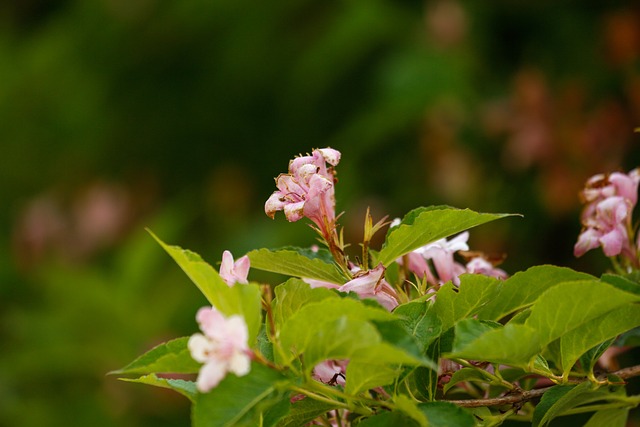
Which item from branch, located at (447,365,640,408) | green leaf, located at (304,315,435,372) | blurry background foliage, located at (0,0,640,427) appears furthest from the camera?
blurry background foliage, located at (0,0,640,427)

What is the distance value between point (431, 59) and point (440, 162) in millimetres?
225

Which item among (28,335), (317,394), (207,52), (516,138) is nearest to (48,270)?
(28,335)

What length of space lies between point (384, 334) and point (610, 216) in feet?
0.79

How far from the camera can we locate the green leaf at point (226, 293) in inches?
17.4

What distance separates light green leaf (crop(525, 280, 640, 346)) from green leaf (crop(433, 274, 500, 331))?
3 centimetres

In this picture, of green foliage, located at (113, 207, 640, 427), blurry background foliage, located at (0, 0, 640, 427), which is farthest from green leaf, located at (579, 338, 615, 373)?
blurry background foliage, located at (0, 0, 640, 427)

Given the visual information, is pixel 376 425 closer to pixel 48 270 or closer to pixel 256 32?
pixel 48 270

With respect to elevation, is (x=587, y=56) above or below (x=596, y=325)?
below

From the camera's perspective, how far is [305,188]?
552 mm

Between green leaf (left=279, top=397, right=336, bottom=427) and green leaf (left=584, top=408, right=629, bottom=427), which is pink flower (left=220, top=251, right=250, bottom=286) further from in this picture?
green leaf (left=584, top=408, right=629, bottom=427)

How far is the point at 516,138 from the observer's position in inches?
68.4

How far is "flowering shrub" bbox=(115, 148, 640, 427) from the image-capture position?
1.43ft

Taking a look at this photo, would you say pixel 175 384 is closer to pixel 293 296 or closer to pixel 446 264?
pixel 293 296

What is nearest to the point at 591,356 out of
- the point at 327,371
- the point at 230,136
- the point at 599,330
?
the point at 599,330
